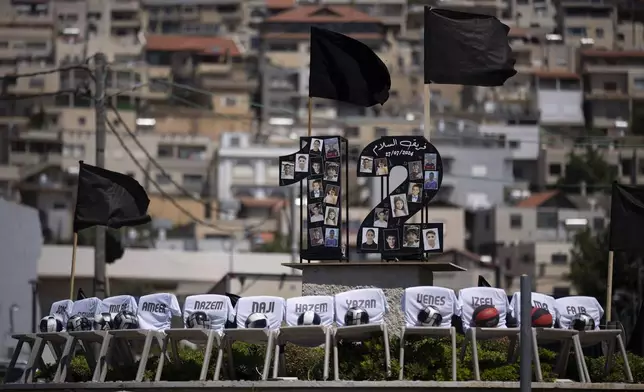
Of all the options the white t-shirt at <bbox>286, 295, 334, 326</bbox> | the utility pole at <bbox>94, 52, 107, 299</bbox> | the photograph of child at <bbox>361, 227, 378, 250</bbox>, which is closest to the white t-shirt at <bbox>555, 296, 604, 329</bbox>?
the photograph of child at <bbox>361, 227, 378, 250</bbox>

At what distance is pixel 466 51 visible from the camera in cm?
2620

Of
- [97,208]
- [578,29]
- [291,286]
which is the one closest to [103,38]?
[578,29]

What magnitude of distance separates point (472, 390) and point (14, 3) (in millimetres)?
178639

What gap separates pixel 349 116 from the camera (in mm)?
151000

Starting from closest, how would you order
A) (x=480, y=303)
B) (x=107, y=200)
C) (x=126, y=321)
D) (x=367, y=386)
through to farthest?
(x=367, y=386) < (x=480, y=303) < (x=126, y=321) < (x=107, y=200)

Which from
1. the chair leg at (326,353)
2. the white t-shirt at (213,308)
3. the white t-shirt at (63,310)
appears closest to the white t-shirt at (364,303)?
the chair leg at (326,353)

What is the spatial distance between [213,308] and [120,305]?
4.91ft

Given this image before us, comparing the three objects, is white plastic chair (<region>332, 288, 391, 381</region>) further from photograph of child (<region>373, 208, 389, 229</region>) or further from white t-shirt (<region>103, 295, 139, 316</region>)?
white t-shirt (<region>103, 295, 139, 316</region>)

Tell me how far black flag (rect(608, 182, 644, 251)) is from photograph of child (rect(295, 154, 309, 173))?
16.2 ft

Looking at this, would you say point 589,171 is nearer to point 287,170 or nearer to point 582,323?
point 287,170

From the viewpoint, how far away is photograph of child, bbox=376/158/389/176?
2466cm

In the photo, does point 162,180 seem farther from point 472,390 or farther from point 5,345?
point 472,390

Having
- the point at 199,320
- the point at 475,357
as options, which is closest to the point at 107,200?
the point at 199,320

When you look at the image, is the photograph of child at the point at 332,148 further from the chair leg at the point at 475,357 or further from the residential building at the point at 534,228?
the residential building at the point at 534,228
